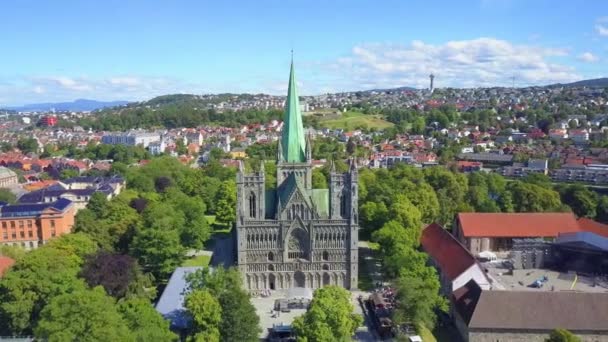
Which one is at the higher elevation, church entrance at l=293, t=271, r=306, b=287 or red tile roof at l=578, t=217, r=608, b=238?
red tile roof at l=578, t=217, r=608, b=238

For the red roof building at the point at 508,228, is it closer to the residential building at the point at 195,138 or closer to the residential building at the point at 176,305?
the residential building at the point at 176,305

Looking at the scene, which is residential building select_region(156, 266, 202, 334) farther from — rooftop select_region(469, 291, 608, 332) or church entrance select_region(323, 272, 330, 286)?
rooftop select_region(469, 291, 608, 332)

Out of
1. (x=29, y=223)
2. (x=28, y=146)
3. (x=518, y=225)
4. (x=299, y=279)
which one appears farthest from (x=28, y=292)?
(x=28, y=146)

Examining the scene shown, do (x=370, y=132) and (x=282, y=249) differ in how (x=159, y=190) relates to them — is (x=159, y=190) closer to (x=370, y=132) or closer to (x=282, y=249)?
(x=282, y=249)

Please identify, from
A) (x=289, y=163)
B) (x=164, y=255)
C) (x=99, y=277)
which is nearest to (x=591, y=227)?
(x=289, y=163)

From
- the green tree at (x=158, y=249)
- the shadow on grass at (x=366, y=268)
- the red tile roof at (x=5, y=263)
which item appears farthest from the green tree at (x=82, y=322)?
the shadow on grass at (x=366, y=268)

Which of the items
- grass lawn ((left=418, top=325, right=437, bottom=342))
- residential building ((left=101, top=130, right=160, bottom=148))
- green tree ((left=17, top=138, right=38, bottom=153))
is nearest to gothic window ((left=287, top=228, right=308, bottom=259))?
grass lawn ((left=418, top=325, right=437, bottom=342))
